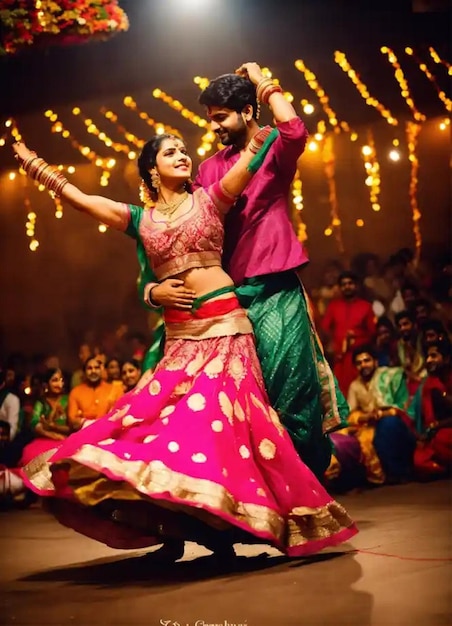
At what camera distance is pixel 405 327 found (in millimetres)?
6074

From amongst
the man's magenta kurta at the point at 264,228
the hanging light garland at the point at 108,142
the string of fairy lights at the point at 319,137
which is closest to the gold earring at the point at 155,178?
the man's magenta kurta at the point at 264,228

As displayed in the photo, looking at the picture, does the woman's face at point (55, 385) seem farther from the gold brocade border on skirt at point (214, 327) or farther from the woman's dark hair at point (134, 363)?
the gold brocade border on skirt at point (214, 327)

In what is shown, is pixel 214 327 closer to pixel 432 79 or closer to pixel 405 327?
pixel 405 327

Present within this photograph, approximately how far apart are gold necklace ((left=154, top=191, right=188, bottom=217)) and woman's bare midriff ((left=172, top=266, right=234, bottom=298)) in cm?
→ 20

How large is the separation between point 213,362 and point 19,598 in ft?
3.02

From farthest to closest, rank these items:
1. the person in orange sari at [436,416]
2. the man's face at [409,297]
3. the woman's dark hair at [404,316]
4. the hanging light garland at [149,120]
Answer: the hanging light garland at [149,120], the man's face at [409,297], the woman's dark hair at [404,316], the person in orange sari at [436,416]

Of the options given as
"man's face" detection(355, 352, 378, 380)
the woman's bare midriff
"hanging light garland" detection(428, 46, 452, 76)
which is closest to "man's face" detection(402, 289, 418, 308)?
"man's face" detection(355, 352, 378, 380)

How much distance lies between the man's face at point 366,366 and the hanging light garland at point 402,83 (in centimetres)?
236

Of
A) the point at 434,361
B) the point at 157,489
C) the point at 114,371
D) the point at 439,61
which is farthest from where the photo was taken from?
the point at 439,61

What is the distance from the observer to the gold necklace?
3.20 metres

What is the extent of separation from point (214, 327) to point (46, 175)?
76cm

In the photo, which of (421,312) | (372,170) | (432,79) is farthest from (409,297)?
(432,79)

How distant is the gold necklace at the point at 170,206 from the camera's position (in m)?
3.20

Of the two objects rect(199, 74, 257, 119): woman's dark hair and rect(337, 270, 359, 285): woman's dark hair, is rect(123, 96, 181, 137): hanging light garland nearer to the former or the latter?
rect(337, 270, 359, 285): woman's dark hair
